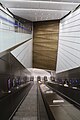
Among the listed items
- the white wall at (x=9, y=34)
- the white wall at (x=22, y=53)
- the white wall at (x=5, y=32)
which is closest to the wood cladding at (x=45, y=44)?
the white wall at (x=22, y=53)

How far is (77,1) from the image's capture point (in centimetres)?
1280

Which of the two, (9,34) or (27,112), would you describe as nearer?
(27,112)

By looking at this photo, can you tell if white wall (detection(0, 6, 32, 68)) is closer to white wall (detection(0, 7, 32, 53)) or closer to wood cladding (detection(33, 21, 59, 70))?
white wall (detection(0, 7, 32, 53))

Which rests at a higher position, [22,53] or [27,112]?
[22,53]

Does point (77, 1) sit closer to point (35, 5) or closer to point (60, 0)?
point (60, 0)

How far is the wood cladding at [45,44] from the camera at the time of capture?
24.2 metres

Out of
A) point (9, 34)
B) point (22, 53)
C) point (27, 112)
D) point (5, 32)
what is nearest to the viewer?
point (27, 112)

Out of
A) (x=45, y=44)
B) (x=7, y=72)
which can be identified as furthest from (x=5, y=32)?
(x=45, y=44)

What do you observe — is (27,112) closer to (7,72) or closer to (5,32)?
(7,72)

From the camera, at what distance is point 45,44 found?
Result: 25.6 m

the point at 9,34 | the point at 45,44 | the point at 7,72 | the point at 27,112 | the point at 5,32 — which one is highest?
the point at 45,44

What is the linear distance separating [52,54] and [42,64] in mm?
2620

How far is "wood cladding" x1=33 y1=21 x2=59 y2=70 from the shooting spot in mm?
24188

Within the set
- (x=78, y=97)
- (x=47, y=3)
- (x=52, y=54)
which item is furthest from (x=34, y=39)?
(x=78, y=97)
